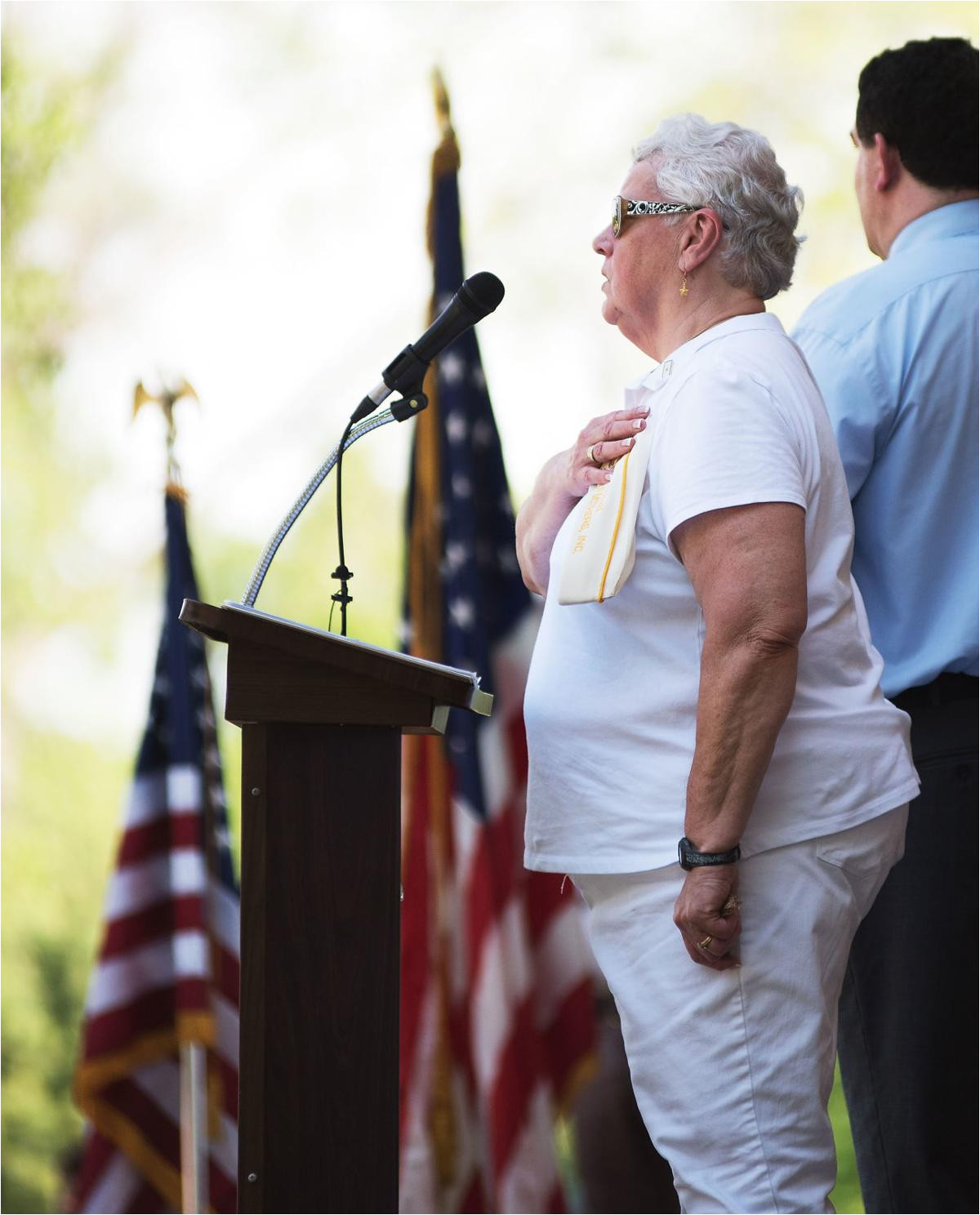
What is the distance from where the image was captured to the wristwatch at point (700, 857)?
129 cm

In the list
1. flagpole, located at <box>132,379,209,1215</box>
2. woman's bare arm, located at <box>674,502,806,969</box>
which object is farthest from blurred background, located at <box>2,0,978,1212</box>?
woman's bare arm, located at <box>674,502,806,969</box>

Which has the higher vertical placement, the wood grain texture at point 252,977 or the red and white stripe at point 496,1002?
the wood grain texture at point 252,977

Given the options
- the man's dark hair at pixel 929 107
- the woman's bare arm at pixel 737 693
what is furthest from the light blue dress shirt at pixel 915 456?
the woman's bare arm at pixel 737 693

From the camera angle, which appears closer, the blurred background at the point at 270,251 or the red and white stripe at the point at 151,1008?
the red and white stripe at the point at 151,1008

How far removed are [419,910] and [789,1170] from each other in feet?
5.18

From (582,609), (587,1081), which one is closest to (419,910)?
(587,1081)

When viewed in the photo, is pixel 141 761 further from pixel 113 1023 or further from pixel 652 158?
pixel 652 158

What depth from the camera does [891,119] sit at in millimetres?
1923

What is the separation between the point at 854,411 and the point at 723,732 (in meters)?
0.74

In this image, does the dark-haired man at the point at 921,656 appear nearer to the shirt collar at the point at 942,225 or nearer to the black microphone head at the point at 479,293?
the shirt collar at the point at 942,225

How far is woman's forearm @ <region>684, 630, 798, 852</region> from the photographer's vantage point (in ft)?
4.21

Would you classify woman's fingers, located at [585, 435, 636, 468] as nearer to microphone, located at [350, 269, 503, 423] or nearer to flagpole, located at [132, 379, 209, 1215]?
microphone, located at [350, 269, 503, 423]

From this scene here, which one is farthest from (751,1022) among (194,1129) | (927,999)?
(194,1129)

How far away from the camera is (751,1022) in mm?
1296
